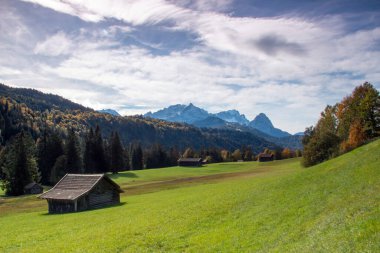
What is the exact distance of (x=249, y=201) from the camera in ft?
→ 108

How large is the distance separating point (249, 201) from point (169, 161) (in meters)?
152

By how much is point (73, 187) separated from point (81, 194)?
12.3ft

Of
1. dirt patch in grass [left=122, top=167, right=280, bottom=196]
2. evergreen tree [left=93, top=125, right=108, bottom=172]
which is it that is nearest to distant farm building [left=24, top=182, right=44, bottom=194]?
dirt patch in grass [left=122, top=167, right=280, bottom=196]

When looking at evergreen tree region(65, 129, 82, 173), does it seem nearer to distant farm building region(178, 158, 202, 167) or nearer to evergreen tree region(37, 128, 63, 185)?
evergreen tree region(37, 128, 63, 185)

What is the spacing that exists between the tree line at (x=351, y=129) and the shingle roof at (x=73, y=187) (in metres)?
49.1

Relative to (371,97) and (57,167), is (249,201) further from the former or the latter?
(57,167)

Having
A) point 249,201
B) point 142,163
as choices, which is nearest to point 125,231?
point 249,201

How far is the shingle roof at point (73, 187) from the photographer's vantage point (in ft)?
165

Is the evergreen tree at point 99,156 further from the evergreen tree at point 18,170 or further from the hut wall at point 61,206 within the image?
the hut wall at point 61,206

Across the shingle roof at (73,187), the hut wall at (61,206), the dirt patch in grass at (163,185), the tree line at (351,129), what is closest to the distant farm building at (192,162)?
the dirt patch in grass at (163,185)

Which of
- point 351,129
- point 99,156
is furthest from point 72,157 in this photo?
point 351,129

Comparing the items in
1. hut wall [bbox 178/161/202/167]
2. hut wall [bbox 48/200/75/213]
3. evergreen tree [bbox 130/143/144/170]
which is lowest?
hut wall [bbox 48/200/75/213]

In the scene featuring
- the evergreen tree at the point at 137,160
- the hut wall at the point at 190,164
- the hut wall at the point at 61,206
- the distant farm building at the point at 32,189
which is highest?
the evergreen tree at the point at 137,160

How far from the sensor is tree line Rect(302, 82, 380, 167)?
69500 mm
